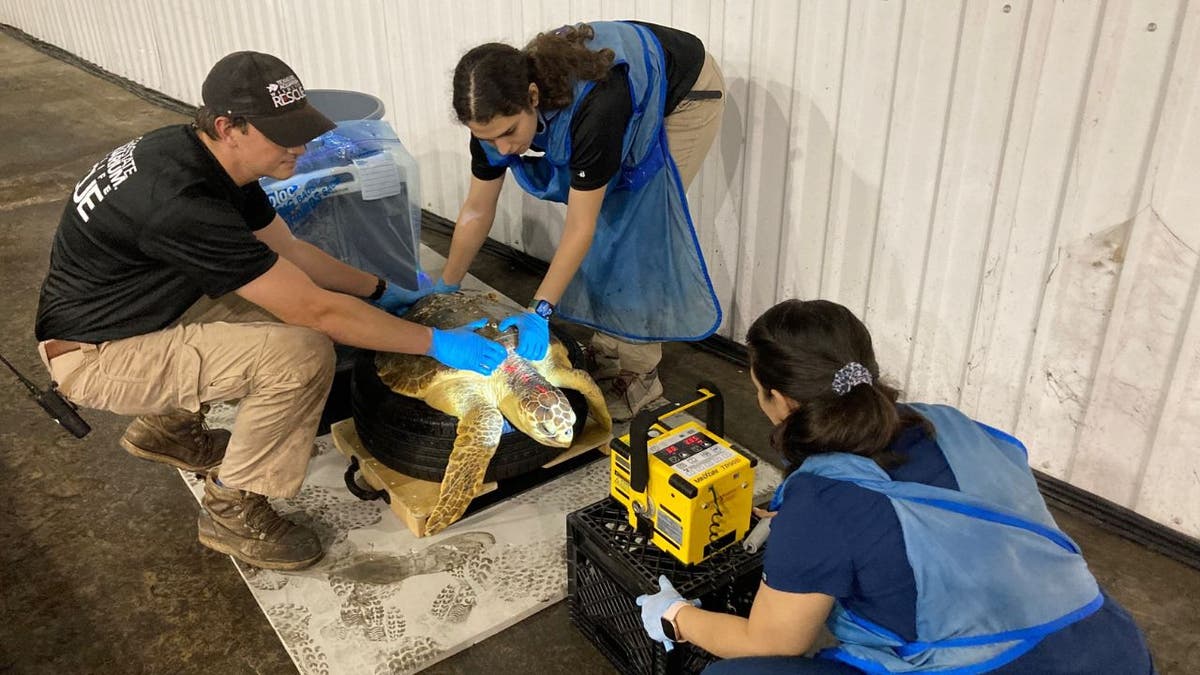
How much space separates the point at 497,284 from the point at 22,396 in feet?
6.00

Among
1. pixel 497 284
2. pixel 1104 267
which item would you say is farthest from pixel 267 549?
pixel 1104 267

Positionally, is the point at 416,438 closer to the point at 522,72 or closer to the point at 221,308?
the point at 221,308

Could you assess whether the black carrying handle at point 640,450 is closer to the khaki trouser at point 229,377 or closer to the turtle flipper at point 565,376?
the turtle flipper at point 565,376

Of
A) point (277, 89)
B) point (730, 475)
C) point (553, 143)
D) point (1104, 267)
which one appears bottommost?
point (730, 475)

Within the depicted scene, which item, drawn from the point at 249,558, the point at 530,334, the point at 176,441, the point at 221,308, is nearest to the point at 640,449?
the point at 530,334

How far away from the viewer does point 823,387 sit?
4.43 ft

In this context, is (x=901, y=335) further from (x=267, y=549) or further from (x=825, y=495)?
(x=267, y=549)

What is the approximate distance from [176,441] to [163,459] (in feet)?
0.19

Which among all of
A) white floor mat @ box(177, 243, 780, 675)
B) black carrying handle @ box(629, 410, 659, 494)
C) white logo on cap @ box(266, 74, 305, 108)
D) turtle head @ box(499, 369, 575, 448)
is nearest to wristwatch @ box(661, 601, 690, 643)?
black carrying handle @ box(629, 410, 659, 494)

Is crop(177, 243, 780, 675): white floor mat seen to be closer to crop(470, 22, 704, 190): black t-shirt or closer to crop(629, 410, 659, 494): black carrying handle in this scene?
crop(629, 410, 659, 494): black carrying handle

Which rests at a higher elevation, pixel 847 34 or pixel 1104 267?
pixel 847 34

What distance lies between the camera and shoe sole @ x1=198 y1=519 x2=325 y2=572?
2234 mm

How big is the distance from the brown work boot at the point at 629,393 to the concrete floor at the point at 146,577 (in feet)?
0.50

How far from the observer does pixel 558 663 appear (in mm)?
2016
